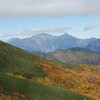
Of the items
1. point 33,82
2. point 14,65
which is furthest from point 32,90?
point 14,65

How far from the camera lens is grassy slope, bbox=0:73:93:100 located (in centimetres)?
4604

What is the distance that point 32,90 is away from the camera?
49.6 m

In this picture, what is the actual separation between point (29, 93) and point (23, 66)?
149ft

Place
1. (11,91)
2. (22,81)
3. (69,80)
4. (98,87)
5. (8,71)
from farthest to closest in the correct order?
1. (98,87)
2. (69,80)
3. (8,71)
4. (22,81)
5. (11,91)

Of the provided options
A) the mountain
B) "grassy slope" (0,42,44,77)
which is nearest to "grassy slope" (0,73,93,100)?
the mountain

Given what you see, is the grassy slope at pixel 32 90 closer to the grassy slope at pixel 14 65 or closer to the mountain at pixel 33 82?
the mountain at pixel 33 82

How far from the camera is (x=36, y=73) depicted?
91875mm

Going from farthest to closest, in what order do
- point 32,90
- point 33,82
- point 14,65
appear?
point 14,65 → point 33,82 → point 32,90

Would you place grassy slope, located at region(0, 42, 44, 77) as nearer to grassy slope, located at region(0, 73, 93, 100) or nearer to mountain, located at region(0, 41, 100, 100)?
mountain, located at region(0, 41, 100, 100)

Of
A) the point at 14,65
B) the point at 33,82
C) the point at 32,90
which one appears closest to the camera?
the point at 32,90

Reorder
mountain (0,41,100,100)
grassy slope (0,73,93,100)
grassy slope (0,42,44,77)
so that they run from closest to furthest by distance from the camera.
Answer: grassy slope (0,73,93,100)
mountain (0,41,100,100)
grassy slope (0,42,44,77)

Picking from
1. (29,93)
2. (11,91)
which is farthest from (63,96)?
(11,91)

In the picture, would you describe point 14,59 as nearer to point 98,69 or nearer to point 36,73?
point 36,73

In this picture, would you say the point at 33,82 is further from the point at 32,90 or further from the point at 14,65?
the point at 14,65
